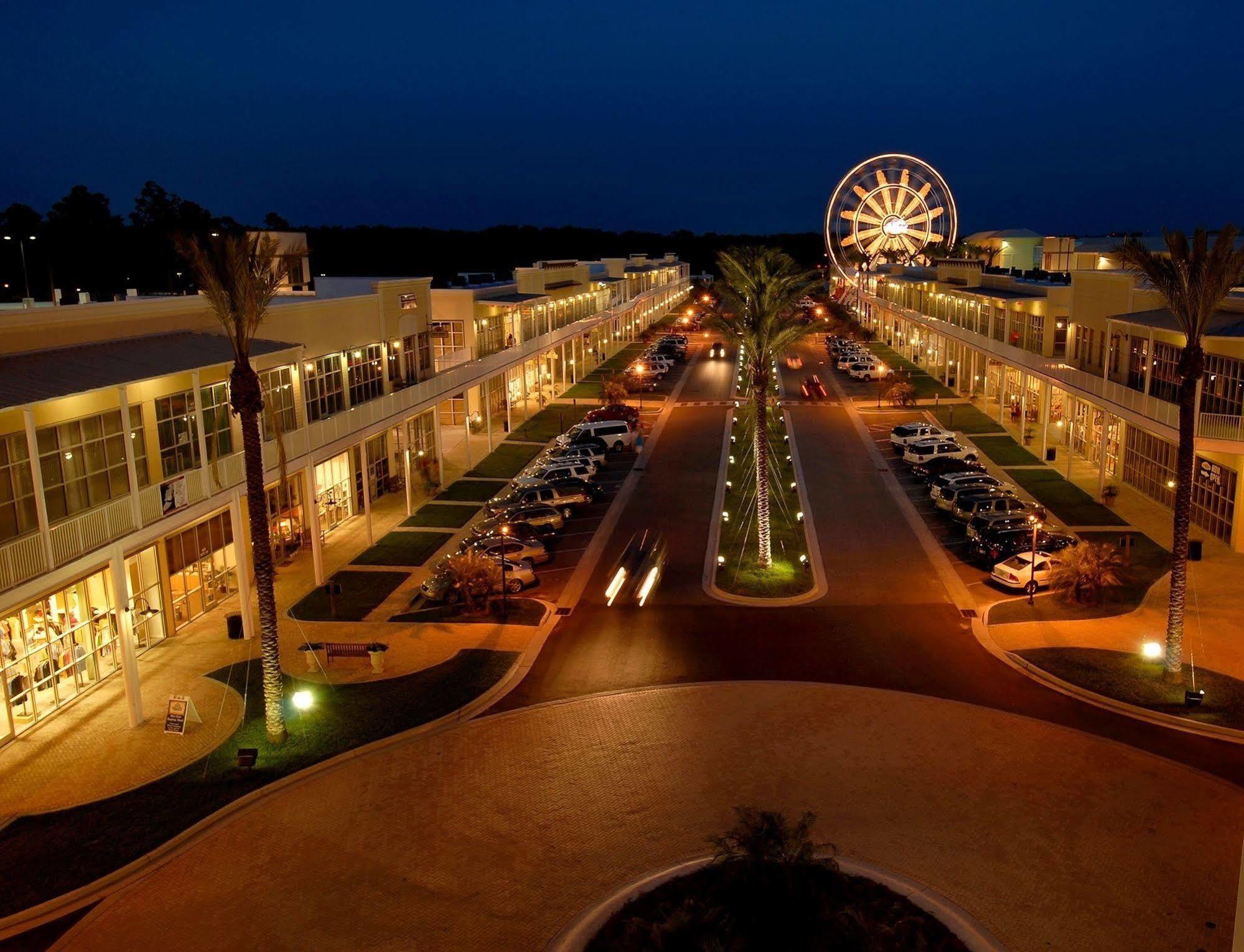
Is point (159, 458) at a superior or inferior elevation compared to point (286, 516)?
superior

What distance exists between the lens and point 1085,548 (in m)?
25.3

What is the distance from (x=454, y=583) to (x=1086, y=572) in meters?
15.7

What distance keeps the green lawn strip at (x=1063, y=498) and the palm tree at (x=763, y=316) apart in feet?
36.5


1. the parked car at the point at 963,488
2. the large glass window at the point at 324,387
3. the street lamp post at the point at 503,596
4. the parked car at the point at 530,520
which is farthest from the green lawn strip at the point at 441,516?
the parked car at the point at 963,488

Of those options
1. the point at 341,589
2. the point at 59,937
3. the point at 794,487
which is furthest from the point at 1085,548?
the point at 59,937

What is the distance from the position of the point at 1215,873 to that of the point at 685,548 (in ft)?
60.4

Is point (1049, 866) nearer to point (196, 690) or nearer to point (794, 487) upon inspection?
point (196, 690)

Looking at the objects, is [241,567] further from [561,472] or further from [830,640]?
[561,472]

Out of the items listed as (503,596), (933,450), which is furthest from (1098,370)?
(503,596)

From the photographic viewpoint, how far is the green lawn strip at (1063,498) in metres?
33.6

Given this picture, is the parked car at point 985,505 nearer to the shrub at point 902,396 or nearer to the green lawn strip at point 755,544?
the green lawn strip at point 755,544

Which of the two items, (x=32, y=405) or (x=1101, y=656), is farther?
(x=1101, y=656)

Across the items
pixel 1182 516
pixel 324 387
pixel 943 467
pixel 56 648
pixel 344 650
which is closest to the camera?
pixel 1182 516

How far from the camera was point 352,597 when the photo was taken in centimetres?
2722
